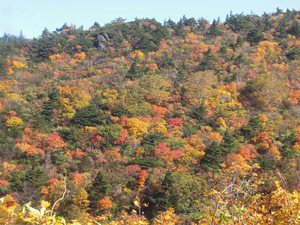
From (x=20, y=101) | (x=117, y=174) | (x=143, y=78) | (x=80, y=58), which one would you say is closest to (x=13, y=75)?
(x=20, y=101)

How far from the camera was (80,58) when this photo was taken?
48375 mm

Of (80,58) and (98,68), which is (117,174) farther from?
(80,58)

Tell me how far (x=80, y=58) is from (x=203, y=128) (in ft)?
106

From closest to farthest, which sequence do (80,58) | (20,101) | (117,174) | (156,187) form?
(156,187) → (117,174) → (20,101) → (80,58)

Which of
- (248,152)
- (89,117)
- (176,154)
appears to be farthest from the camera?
(89,117)

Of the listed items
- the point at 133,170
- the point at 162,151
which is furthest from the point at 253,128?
the point at 133,170

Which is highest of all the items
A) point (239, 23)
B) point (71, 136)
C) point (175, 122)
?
point (239, 23)

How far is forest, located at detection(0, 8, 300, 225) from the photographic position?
17.9m

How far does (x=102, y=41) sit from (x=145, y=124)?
35.6 meters

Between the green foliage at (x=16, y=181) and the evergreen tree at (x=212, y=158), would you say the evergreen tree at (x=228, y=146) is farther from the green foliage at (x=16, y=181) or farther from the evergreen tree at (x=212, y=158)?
→ the green foliage at (x=16, y=181)

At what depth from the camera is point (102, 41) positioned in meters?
54.9

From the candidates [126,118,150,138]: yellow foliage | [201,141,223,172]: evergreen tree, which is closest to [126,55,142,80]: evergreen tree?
[126,118,150,138]: yellow foliage

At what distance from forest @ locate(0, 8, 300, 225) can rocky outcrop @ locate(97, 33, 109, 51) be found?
0.51 metres

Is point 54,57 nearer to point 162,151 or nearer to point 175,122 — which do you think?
point 175,122
